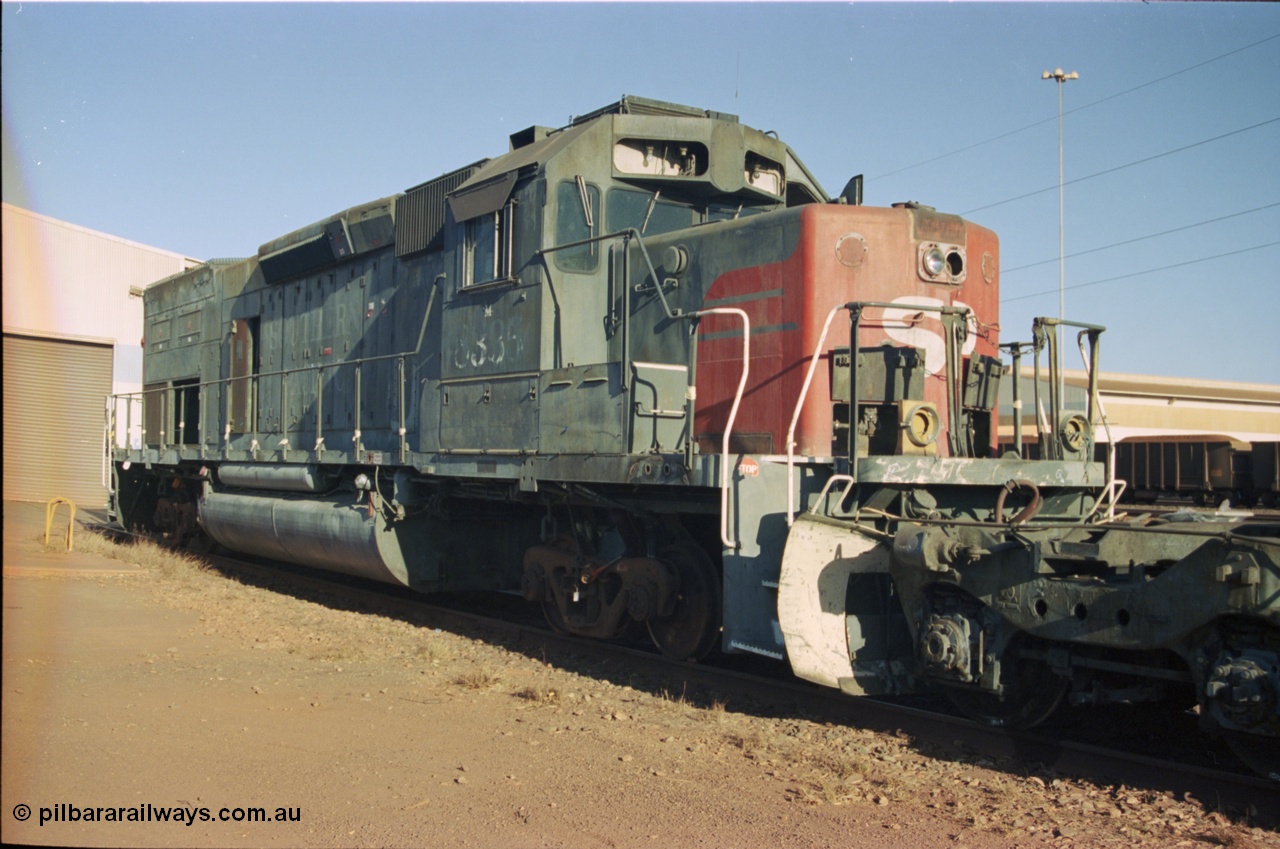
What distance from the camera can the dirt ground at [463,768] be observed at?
4281mm

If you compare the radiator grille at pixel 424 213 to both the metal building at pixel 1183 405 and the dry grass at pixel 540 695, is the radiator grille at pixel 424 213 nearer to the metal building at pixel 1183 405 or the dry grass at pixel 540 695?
the dry grass at pixel 540 695

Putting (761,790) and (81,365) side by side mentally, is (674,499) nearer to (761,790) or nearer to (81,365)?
(761,790)

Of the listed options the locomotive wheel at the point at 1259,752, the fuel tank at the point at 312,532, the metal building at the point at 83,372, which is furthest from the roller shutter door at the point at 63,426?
the locomotive wheel at the point at 1259,752

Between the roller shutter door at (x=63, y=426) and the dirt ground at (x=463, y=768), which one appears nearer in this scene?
the dirt ground at (x=463, y=768)

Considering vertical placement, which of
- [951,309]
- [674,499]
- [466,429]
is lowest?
[674,499]

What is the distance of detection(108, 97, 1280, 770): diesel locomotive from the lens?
502 centimetres

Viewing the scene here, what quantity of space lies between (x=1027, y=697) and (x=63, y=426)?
Answer: 23706 millimetres

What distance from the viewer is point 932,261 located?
6.77 metres

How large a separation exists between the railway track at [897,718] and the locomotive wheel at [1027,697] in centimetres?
8

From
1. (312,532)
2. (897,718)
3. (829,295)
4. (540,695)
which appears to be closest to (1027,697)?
(897,718)

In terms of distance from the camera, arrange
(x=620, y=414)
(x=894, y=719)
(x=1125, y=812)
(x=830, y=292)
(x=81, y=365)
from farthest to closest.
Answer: (x=81, y=365), (x=620, y=414), (x=830, y=292), (x=894, y=719), (x=1125, y=812)

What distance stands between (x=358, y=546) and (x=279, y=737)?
4.46 metres

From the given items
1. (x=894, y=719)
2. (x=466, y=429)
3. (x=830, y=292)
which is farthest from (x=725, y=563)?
(x=466, y=429)

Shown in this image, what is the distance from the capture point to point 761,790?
4.86 metres
